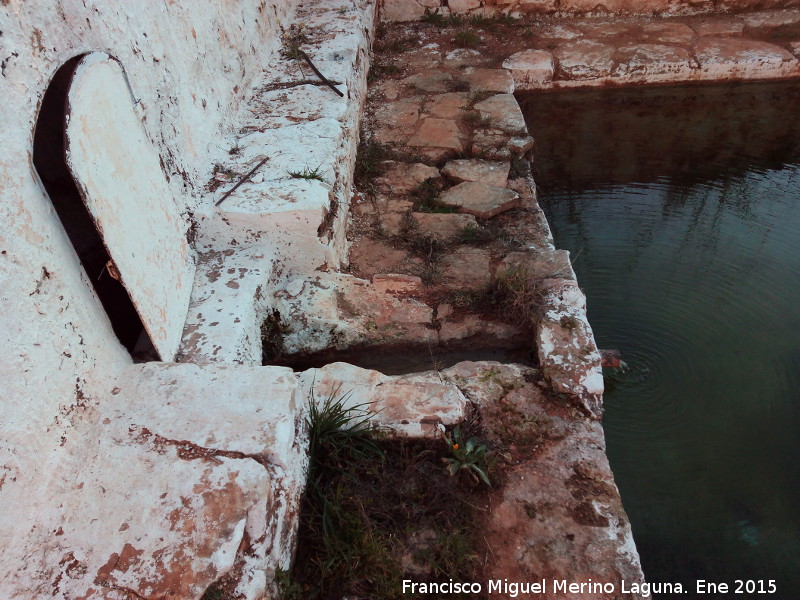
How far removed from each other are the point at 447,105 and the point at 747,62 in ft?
10.5

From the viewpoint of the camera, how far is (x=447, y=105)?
5.04m

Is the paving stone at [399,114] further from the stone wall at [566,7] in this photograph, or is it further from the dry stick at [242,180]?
the stone wall at [566,7]

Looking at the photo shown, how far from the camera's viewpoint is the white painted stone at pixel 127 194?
176 centimetres

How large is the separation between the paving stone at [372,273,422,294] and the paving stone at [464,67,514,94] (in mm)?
2934

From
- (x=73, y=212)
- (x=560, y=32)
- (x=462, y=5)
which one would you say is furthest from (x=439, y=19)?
(x=73, y=212)

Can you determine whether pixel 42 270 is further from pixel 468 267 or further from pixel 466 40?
pixel 466 40

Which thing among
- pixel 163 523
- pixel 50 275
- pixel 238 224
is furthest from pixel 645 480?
pixel 50 275

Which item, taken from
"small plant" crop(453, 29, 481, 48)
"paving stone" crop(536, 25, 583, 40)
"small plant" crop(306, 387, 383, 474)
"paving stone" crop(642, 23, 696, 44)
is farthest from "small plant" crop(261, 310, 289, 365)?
"paving stone" crop(642, 23, 696, 44)

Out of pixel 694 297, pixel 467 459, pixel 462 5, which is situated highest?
pixel 462 5

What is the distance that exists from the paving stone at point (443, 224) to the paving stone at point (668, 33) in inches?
157

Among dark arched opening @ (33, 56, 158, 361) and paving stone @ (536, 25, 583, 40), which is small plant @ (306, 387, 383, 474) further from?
paving stone @ (536, 25, 583, 40)

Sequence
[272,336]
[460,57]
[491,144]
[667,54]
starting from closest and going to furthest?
[272,336] < [491,144] < [667,54] < [460,57]

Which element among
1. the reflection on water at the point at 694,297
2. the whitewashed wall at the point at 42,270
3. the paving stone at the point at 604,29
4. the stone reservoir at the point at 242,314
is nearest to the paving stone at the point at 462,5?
the paving stone at the point at 604,29

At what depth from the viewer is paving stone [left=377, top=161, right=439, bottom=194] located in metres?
4.04
